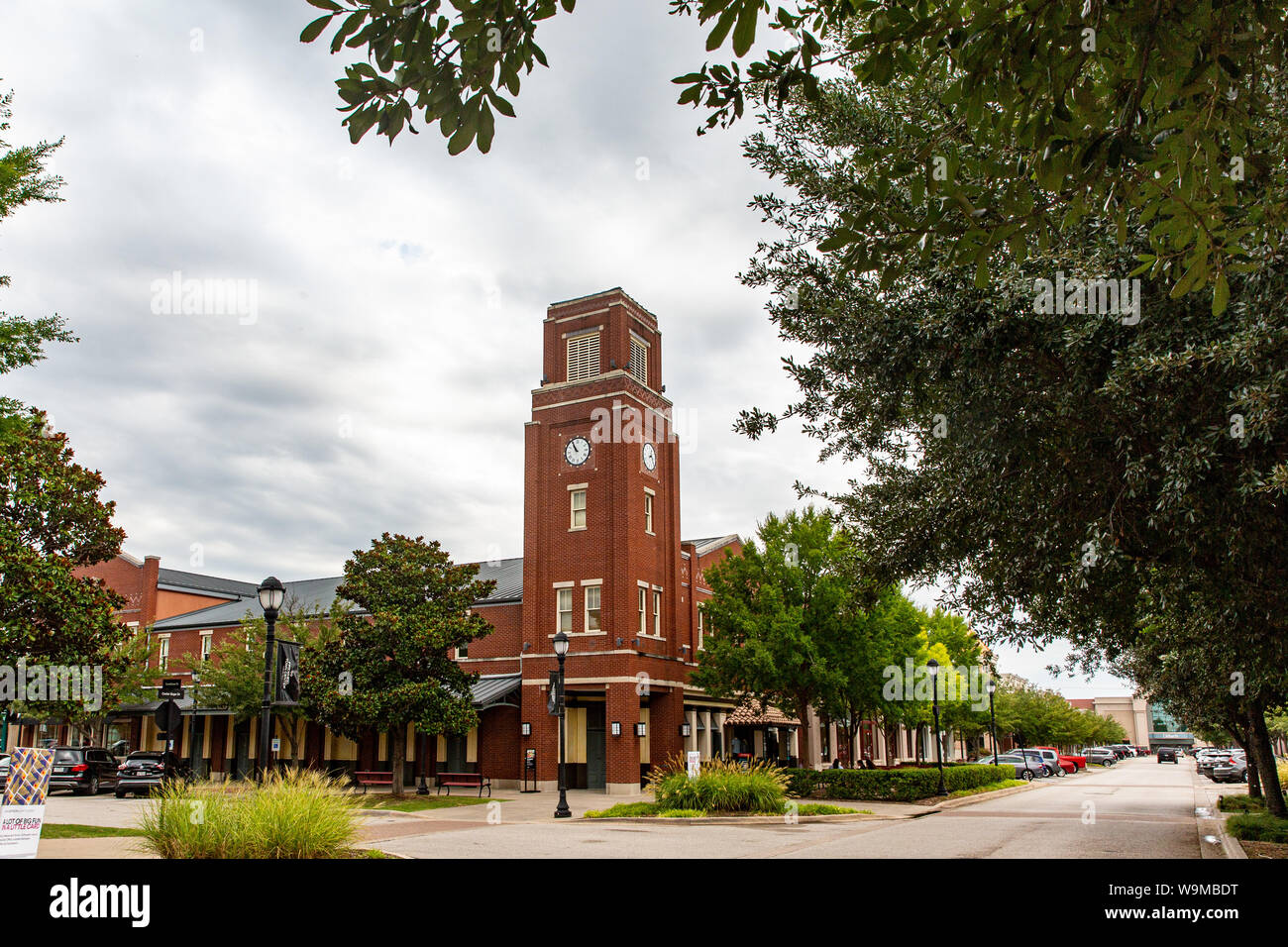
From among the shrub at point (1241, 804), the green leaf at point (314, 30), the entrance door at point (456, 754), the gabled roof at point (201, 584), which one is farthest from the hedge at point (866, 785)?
the gabled roof at point (201, 584)

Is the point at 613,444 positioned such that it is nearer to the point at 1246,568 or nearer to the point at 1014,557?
the point at 1014,557

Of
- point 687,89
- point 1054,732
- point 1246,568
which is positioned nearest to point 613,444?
point 1246,568

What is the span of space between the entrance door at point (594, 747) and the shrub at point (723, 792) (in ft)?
41.9

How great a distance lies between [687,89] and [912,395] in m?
6.44

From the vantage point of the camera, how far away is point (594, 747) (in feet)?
121

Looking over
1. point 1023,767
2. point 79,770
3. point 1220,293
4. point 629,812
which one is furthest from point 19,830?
point 1023,767

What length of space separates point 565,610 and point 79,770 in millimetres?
18804

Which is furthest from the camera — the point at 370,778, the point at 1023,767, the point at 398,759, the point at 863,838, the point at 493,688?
the point at 1023,767

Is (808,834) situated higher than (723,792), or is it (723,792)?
(723,792)

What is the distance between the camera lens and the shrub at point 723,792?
76.7 ft

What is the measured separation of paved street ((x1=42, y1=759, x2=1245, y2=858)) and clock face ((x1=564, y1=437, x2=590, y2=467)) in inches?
533

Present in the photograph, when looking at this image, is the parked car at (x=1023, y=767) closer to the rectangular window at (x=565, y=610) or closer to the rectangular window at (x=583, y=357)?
the rectangular window at (x=565, y=610)

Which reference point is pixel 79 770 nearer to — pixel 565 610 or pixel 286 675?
pixel 565 610

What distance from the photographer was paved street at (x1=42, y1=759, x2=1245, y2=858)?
15648 millimetres
